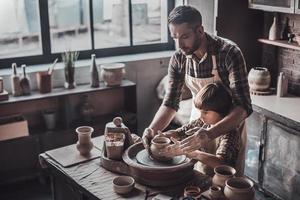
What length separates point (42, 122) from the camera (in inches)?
169

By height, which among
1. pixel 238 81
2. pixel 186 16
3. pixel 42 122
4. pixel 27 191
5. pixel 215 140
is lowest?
pixel 27 191

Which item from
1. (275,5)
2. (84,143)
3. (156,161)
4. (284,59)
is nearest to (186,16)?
(156,161)

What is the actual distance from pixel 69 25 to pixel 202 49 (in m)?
2.21

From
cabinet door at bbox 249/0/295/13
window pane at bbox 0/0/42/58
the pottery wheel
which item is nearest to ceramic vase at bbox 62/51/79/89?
window pane at bbox 0/0/42/58

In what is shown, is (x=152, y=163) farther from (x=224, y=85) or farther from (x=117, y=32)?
(x=117, y=32)

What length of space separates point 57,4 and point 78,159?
2.22 metres

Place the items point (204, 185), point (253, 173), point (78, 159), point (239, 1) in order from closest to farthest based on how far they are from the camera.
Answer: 1. point (204, 185)
2. point (78, 159)
3. point (253, 173)
4. point (239, 1)

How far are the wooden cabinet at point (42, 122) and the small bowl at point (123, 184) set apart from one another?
190 centimetres

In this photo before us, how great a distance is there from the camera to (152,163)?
7.78 feet

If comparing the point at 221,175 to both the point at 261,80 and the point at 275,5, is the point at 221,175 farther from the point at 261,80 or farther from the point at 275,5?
the point at 275,5

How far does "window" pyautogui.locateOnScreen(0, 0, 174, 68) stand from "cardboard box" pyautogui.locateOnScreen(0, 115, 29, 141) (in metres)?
0.60

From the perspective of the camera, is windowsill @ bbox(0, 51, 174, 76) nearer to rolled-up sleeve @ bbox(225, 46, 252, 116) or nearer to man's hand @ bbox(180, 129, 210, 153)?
rolled-up sleeve @ bbox(225, 46, 252, 116)

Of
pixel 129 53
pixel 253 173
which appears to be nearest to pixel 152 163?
pixel 253 173

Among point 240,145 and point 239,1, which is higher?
point 239,1
